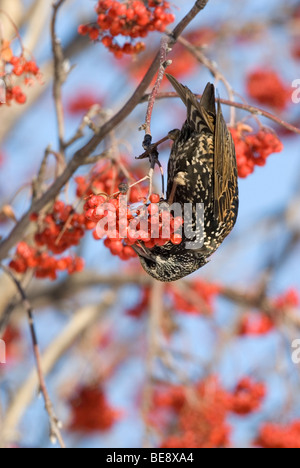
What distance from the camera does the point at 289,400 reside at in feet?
12.2

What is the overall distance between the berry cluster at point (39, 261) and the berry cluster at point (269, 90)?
3.83 metres

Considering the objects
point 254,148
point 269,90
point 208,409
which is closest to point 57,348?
point 208,409

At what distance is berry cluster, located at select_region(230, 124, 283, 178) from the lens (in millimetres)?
2520

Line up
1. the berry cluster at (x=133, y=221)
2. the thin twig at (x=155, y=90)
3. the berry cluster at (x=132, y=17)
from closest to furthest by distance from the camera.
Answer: the thin twig at (x=155, y=90) < the berry cluster at (x=133, y=221) < the berry cluster at (x=132, y=17)

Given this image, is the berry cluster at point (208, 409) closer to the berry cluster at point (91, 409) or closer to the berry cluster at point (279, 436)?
the berry cluster at point (279, 436)

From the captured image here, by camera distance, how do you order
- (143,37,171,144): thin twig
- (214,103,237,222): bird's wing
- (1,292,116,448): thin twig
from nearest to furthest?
(143,37,171,144): thin twig, (214,103,237,222): bird's wing, (1,292,116,448): thin twig

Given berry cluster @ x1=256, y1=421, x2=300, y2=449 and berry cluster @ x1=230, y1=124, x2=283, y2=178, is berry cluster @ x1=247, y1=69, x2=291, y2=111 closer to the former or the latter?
berry cluster @ x1=256, y1=421, x2=300, y2=449

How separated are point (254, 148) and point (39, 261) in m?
1.02

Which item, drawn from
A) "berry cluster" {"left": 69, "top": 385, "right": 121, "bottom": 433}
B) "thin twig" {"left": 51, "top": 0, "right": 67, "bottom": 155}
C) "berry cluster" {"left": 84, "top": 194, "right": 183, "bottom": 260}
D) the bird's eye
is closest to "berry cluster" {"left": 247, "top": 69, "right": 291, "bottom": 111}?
"berry cluster" {"left": 69, "top": 385, "right": 121, "bottom": 433}

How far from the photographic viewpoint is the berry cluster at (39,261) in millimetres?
2697

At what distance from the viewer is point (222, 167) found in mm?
2594

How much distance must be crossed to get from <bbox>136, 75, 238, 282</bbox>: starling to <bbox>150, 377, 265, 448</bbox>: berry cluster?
1.31 metres

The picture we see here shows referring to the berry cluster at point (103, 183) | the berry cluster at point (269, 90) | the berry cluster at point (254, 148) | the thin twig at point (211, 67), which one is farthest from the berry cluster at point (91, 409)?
the berry cluster at point (269, 90)
